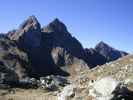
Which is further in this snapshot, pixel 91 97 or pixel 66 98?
pixel 66 98

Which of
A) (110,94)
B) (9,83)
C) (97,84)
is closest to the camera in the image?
(110,94)

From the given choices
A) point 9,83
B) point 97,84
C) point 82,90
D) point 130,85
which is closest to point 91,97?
point 97,84

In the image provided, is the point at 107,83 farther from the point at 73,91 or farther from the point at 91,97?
the point at 73,91

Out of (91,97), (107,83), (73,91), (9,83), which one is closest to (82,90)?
(73,91)

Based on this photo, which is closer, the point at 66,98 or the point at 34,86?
the point at 66,98

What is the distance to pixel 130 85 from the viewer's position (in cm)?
4666

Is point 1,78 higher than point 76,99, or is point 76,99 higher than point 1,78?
point 1,78

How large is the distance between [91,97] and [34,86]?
85357mm

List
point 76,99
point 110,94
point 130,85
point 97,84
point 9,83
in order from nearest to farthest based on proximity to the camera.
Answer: point 110,94
point 97,84
point 76,99
point 130,85
point 9,83

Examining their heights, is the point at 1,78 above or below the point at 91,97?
above

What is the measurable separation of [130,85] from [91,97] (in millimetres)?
9864

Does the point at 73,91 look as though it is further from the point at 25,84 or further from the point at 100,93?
the point at 25,84

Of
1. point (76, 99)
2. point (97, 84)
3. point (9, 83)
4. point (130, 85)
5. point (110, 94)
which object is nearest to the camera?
point (110, 94)

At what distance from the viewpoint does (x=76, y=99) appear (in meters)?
42.1
